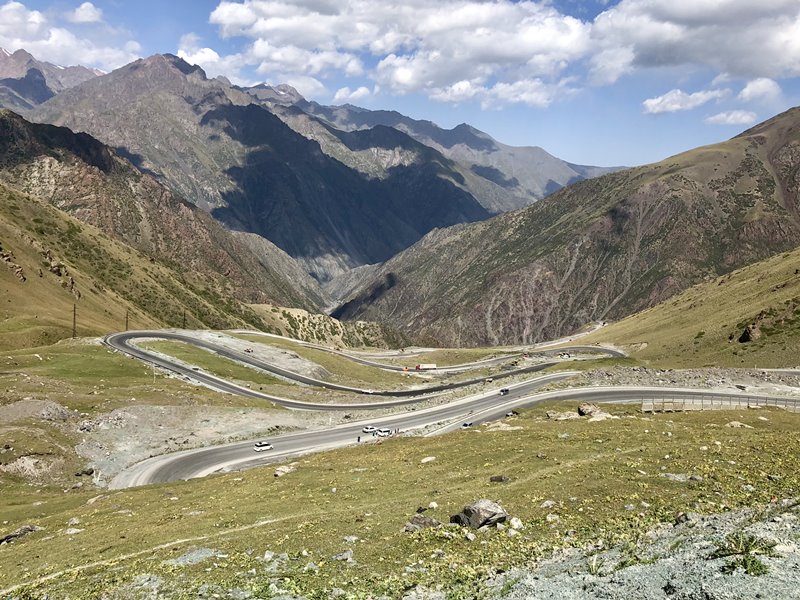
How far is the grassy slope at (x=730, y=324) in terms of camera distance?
315 feet

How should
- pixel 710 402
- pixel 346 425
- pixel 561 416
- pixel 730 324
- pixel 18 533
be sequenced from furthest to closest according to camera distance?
1. pixel 730 324
2. pixel 346 425
3. pixel 710 402
4. pixel 561 416
5. pixel 18 533

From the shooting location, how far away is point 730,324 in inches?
4363

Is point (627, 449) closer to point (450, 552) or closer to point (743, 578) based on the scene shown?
point (450, 552)

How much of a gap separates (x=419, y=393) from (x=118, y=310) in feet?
308

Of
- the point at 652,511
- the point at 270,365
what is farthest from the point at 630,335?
the point at 652,511

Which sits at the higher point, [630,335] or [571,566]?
[571,566]

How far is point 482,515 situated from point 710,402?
55801 millimetres

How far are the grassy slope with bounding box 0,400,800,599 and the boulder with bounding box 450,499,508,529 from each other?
38.8 inches

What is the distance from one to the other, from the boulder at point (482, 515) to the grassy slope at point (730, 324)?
88.2 meters

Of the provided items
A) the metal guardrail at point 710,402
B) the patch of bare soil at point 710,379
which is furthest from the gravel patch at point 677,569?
the patch of bare soil at point 710,379

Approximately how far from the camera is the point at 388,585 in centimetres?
1759

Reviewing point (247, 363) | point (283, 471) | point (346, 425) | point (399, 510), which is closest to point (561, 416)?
point (283, 471)

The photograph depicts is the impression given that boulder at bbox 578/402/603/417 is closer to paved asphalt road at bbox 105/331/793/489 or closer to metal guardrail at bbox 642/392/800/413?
metal guardrail at bbox 642/392/800/413

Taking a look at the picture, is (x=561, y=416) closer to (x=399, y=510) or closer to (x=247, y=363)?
(x=399, y=510)
